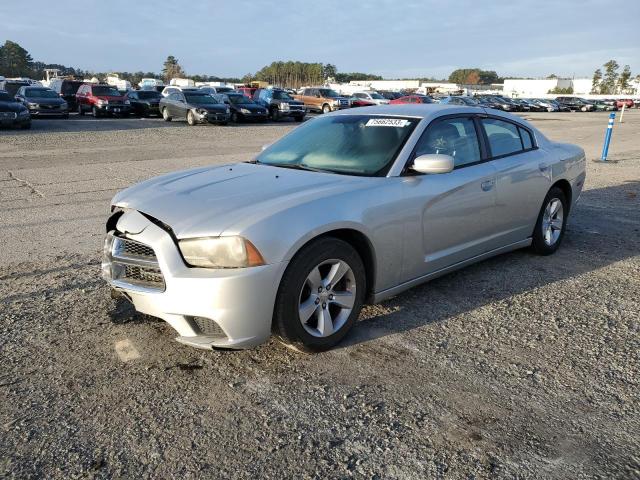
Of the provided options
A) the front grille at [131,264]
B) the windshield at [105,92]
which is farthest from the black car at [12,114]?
the front grille at [131,264]

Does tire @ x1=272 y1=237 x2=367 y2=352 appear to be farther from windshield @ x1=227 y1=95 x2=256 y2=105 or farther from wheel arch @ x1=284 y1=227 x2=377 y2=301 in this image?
windshield @ x1=227 y1=95 x2=256 y2=105

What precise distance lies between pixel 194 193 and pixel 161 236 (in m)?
0.51

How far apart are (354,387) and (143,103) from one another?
28.2m

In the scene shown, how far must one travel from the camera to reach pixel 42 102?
2452 cm

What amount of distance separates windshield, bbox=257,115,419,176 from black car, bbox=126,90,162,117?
25.9 metres

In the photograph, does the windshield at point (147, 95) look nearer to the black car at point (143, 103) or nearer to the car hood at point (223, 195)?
the black car at point (143, 103)

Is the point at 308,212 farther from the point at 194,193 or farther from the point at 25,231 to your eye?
the point at 25,231

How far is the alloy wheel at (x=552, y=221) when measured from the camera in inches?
220

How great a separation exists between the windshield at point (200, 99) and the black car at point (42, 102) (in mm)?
5657

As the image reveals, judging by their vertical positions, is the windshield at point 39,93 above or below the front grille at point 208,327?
above

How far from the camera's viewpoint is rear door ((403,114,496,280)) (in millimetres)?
4008

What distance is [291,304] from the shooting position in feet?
10.6

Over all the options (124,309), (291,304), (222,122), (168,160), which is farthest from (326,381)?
(222,122)

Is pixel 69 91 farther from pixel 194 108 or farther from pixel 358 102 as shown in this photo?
pixel 358 102
